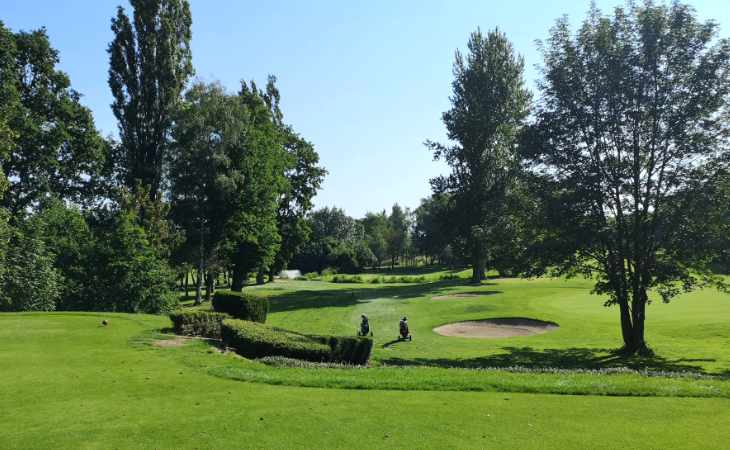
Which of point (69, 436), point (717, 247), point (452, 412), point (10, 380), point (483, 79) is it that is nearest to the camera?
point (69, 436)

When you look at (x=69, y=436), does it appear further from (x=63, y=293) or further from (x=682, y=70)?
(x=63, y=293)

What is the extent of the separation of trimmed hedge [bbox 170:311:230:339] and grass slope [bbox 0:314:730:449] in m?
7.22

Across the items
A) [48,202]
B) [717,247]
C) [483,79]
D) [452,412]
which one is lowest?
[452,412]

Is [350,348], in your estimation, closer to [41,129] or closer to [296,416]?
[296,416]

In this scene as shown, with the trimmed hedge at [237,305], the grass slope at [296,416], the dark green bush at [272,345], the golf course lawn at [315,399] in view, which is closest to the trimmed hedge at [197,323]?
the golf course lawn at [315,399]

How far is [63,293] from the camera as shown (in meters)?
37.7

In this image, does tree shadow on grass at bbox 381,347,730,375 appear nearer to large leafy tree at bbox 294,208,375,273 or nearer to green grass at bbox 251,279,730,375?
green grass at bbox 251,279,730,375

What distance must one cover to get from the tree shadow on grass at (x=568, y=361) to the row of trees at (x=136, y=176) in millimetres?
24449

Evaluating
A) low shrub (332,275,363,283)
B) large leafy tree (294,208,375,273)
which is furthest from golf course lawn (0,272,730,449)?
large leafy tree (294,208,375,273)

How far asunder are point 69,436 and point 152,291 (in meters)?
31.6

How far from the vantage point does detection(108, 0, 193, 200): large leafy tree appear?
48531 mm

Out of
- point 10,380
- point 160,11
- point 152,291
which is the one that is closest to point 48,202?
point 152,291

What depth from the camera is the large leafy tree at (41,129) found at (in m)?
43.7

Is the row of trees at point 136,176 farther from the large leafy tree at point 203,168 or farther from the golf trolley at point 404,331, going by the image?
the golf trolley at point 404,331
